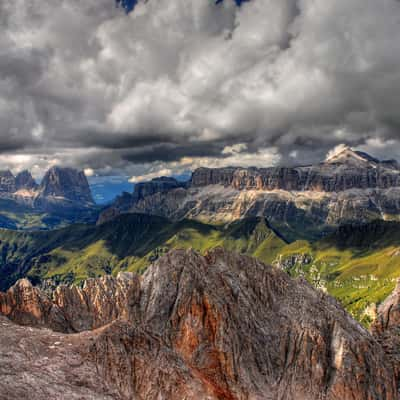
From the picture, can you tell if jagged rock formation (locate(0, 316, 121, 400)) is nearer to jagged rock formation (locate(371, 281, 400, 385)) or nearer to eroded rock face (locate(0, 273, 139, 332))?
eroded rock face (locate(0, 273, 139, 332))

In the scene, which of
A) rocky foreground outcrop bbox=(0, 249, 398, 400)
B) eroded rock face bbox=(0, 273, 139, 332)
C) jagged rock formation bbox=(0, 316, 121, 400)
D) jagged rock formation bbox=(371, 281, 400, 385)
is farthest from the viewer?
eroded rock face bbox=(0, 273, 139, 332)

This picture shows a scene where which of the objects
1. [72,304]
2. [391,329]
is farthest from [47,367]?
[391,329]

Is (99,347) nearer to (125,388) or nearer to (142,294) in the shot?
(125,388)

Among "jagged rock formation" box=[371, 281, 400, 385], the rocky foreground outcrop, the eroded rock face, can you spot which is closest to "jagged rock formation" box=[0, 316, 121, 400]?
the rocky foreground outcrop

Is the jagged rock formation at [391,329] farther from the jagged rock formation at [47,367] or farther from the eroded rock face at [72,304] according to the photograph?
the jagged rock formation at [47,367]

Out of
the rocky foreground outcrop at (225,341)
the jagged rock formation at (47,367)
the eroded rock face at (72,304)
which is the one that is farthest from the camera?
the eroded rock face at (72,304)

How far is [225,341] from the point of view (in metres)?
67.1

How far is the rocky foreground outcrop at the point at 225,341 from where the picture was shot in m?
49.4

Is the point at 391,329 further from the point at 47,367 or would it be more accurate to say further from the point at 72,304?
the point at 47,367

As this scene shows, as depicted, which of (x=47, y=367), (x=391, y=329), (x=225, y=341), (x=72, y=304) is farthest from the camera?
(x=72, y=304)

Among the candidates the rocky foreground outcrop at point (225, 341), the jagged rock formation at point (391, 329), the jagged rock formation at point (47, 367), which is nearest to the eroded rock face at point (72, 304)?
the rocky foreground outcrop at point (225, 341)

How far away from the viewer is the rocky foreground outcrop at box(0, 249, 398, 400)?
162 ft

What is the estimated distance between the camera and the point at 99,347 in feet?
161

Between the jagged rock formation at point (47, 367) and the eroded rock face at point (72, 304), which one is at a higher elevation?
the jagged rock formation at point (47, 367)
